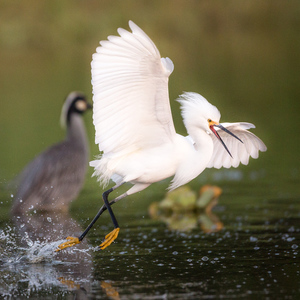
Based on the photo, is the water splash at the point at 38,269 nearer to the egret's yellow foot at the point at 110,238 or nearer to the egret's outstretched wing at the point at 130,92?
the egret's yellow foot at the point at 110,238

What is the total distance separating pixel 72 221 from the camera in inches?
339

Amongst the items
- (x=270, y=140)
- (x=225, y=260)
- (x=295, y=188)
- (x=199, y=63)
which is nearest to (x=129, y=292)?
(x=225, y=260)

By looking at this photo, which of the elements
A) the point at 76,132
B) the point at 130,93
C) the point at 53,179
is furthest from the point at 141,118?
the point at 76,132

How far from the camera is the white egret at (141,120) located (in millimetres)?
5773

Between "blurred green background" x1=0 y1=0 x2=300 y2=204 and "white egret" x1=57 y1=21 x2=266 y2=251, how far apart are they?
21.7 feet

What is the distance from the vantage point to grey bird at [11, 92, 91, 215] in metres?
9.23

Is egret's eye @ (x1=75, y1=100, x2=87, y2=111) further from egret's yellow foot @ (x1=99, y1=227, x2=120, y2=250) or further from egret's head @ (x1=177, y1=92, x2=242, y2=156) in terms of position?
egret's head @ (x1=177, y1=92, x2=242, y2=156)

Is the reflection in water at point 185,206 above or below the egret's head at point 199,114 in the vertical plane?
below

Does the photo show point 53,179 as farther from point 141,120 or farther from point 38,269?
point 141,120

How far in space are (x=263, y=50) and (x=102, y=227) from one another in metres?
20.7

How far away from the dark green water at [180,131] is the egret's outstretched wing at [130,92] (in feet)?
3.43

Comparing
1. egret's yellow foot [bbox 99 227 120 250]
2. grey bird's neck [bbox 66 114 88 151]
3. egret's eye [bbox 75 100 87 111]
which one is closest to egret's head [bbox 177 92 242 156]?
egret's yellow foot [bbox 99 227 120 250]

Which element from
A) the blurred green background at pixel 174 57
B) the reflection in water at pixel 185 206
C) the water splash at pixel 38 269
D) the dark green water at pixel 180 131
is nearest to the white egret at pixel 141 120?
the water splash at pixel 38 269

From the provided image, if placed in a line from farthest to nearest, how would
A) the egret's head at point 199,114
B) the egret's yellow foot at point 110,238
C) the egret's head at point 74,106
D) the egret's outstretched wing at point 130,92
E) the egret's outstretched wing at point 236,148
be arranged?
the egret's head at point 74,106 < the egret's outstretched wing at point 236,148 < the egret's yellow foot at point 110,238 < the egret's head at point 199,114 < the egret's outstretched wing at point 130,92
